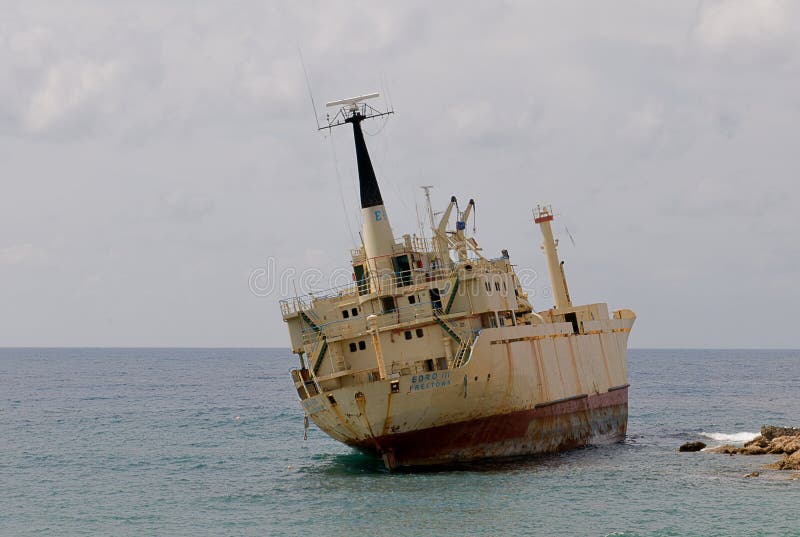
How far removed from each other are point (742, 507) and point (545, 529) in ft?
18.4

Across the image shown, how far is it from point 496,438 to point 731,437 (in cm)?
1654

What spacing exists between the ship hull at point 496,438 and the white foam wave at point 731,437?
7.85 metres

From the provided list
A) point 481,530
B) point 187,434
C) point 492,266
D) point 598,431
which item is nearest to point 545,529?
point 481,530

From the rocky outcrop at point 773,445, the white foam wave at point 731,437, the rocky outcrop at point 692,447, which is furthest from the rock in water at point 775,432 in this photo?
the white foam wave at point 731,437

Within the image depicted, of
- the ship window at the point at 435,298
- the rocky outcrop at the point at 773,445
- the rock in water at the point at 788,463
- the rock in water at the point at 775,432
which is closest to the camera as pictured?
the rock in water at the point at 788,463

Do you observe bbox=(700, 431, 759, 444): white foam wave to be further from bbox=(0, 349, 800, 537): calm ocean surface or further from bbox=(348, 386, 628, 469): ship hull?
bbox=(348, 386, 628, 469): ship hull

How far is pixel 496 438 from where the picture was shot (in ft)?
101

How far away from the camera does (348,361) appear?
31.5 meters

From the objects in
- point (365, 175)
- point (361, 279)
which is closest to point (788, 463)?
point (361, 279)

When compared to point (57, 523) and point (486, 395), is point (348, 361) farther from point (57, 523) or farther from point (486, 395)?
point (57, 523)

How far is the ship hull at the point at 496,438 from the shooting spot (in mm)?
29531

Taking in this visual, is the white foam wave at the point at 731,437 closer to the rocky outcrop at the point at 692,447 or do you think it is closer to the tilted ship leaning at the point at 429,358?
the rocky outcrop at the point at 692,447

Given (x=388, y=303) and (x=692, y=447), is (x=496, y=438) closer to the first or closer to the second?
(x=388, y=303)

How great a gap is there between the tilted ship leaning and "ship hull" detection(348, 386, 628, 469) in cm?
4
